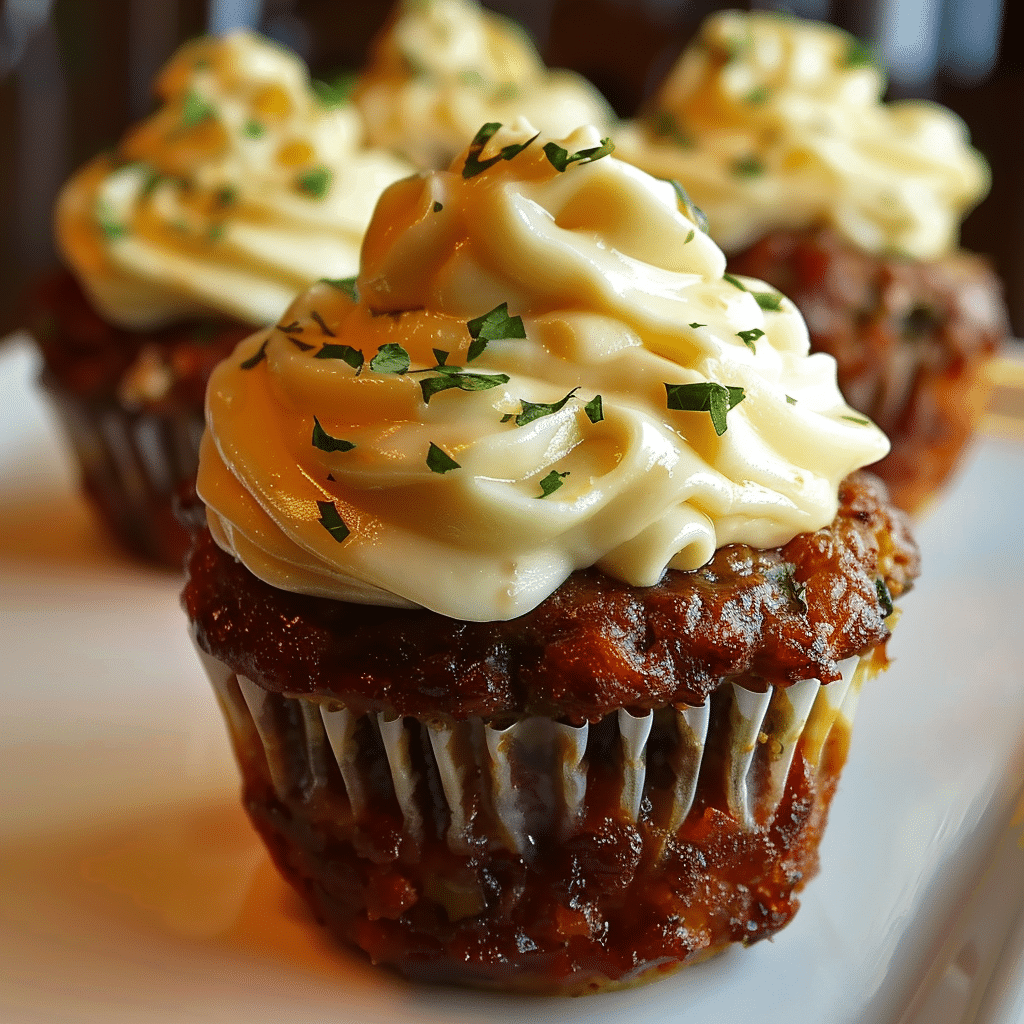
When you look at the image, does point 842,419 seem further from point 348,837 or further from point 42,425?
point 42,425

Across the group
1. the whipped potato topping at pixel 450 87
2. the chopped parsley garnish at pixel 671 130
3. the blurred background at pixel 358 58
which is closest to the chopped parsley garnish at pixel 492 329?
the chopped parsley garnish at pixel 671 130

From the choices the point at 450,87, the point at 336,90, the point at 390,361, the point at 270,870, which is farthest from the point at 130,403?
the point at 450,87

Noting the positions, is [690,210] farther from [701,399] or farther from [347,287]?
[347,287]

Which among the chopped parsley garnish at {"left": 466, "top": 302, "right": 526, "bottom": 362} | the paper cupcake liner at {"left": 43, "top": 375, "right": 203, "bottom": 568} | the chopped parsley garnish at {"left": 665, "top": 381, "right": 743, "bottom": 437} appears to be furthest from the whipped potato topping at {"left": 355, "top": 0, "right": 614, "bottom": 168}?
the chopped parsley garnish at {"left": 665, "top": 381, "right": 743, "bottom": 437}

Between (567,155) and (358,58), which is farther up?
(567,155)

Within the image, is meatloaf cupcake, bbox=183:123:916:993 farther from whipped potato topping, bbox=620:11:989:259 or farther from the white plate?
whipped potato topping, bbox=620:11:989:259
